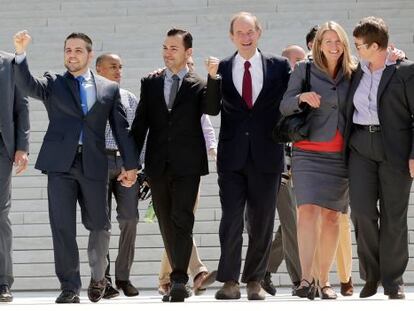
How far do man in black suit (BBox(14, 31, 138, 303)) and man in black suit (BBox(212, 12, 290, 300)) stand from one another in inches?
26.9

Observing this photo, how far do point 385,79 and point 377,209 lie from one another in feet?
2.54

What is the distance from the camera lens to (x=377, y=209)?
818 centimetres

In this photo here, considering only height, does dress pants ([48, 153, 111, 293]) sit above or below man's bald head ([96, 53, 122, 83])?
below

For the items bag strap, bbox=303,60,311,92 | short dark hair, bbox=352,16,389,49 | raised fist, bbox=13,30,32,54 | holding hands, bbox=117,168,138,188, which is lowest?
holding hands, bbox=117,168,138,188

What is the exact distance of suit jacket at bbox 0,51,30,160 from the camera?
29.4ft

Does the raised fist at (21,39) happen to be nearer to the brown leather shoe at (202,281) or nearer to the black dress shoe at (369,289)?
the brown leather shoe at (202,281)

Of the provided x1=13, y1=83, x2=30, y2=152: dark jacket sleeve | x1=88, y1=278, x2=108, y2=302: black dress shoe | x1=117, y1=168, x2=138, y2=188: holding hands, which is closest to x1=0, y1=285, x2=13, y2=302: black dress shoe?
x1=88, y1=278, x2=108, y2=302: black dress shoe

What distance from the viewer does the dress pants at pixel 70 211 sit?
862 centimetres

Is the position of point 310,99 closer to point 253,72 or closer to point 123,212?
point 253,72

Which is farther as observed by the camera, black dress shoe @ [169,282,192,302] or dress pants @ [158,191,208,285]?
dress pants @ [158,191,208,285]

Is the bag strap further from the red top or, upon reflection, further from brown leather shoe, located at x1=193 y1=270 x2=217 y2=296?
brown leather shoe, located at x1=193 y1=270 x2=217 y2=296

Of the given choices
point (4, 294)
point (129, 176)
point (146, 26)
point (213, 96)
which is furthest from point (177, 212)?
point (146, 26)

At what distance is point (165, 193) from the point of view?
880 centimetres

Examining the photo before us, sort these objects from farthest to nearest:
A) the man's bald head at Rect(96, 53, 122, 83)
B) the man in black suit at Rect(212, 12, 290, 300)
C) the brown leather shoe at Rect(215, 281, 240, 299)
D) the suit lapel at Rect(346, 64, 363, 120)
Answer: the man's bald head at Rect(96, 53, 122, 83) → the man in black suit at Rect(212, 12, 290, 300) → the brown leather shoe at Rect(215, 281, 240, 299) → the suit lapel at Rect(346, 64, 363, 120)
